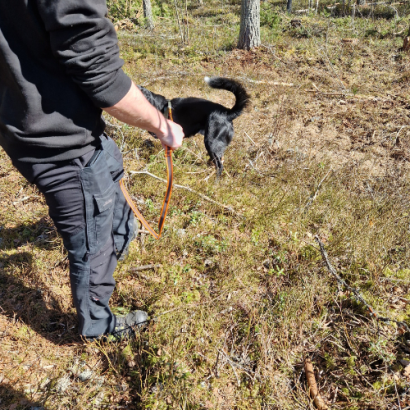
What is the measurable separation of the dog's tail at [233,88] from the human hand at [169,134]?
7.62 feet

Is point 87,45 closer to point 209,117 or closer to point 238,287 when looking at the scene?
point 238,287

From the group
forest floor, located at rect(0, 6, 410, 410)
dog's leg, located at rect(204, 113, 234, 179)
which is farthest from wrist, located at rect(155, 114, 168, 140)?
dog's leg, located at rect(204, 113, 234, 179)

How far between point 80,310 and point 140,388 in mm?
630

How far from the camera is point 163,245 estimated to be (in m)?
2.77

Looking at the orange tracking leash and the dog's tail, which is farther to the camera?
the dog's tail

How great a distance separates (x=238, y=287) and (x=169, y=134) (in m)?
1.45

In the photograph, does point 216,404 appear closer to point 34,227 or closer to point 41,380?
point 41,380

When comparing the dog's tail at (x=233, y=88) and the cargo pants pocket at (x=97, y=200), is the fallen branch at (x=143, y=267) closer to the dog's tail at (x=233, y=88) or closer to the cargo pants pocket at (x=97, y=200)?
the cargo pants pocket at (x=97, y=200)

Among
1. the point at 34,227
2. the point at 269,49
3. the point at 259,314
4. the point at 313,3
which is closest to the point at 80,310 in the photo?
the point at 259,314

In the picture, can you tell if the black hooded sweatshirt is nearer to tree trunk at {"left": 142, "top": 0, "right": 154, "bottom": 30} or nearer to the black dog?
the black dog

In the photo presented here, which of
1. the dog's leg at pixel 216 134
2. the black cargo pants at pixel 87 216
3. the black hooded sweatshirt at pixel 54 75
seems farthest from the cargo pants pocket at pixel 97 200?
the dog's leg at pixel 216 134

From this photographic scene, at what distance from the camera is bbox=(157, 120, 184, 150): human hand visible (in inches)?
63.2

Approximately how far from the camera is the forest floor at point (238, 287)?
1.88 metres

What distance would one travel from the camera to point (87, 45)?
1115mm
